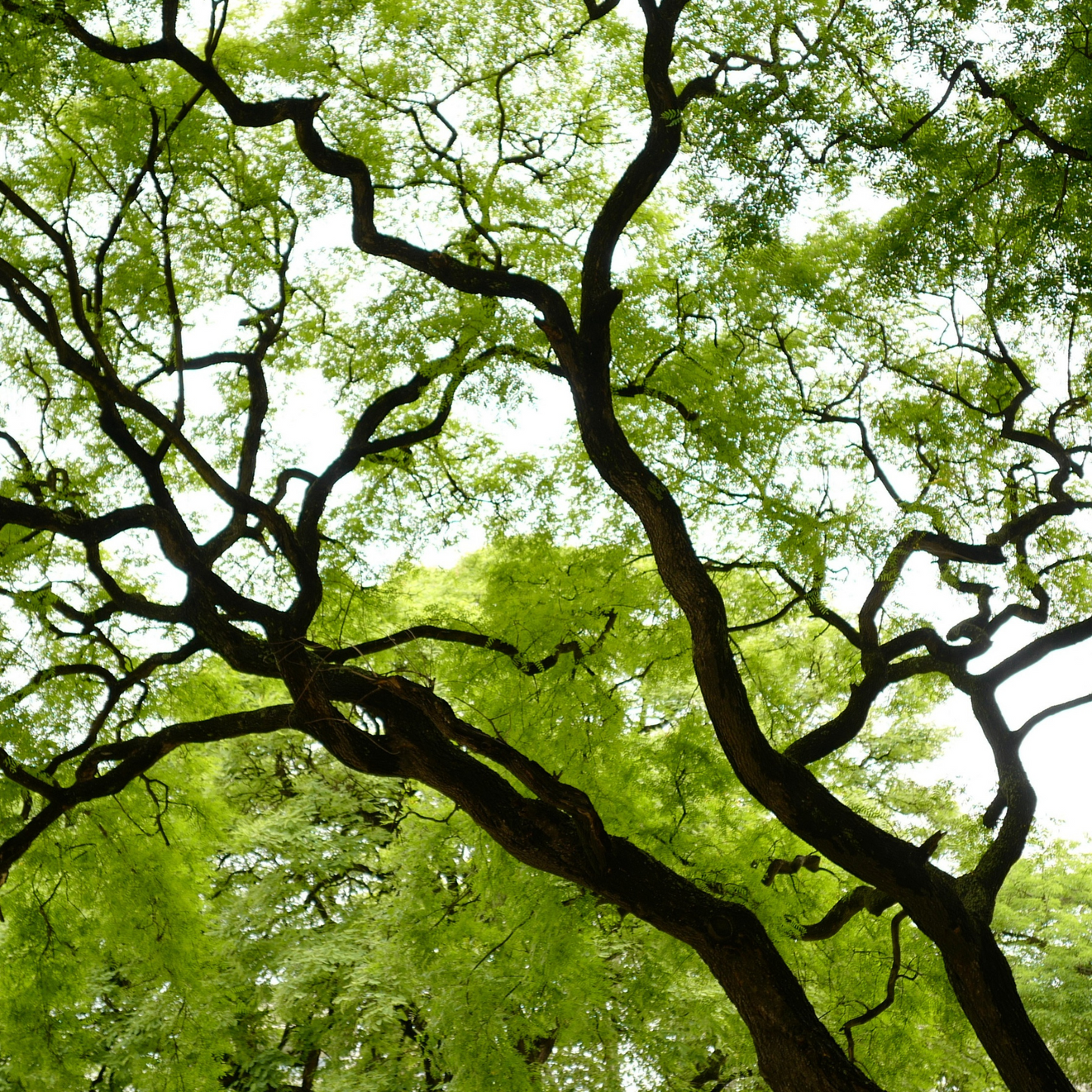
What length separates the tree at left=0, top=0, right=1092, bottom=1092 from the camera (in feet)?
20.7

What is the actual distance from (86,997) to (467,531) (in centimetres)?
642

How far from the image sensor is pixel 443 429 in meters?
10.5

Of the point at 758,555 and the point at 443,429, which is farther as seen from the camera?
the point at 443,429

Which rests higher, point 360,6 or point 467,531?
point 360,6

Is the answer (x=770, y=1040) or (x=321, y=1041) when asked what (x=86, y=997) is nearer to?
(x=321, y=1041)

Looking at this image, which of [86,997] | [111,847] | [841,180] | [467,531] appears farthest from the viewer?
[86,997]

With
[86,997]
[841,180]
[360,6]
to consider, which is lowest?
[86,997]

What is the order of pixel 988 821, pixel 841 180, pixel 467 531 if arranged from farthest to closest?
pixel 467 531, pixel 988 821, pixel 841 180

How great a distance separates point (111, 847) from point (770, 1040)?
536cm

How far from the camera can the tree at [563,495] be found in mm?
6312

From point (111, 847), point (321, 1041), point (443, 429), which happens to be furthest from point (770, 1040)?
point (321, 1041)

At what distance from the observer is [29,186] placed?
9.00 metres

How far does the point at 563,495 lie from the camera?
32.9 feet

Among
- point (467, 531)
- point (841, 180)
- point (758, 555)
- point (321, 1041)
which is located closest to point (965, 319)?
point (758, 555)
